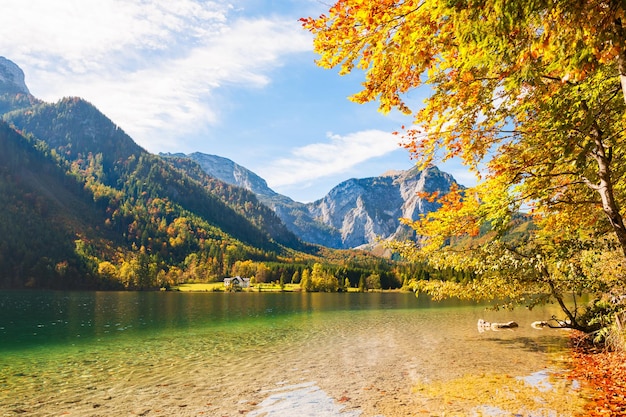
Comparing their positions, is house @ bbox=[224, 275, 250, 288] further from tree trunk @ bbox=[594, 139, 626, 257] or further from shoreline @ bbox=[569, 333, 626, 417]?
tree trunk @ bbox=[594, 139, 626, 257]

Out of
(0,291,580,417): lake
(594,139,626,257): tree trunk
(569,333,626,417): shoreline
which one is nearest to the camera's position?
(594,139,626,257): tree trunk

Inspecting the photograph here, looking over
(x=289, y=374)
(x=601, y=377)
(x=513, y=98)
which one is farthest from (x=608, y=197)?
(x=289, y=374)

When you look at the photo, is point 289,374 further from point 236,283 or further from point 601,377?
point 236,283

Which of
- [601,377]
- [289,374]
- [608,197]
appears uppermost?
[608,197]

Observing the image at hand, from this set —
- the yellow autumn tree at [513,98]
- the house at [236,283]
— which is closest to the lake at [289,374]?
the yellow autumn tree at [513,98]

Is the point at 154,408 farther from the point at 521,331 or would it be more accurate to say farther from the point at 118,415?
the point at 521,331

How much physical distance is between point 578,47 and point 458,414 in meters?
11.6

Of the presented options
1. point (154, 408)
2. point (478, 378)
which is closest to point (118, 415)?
point (154, 408)

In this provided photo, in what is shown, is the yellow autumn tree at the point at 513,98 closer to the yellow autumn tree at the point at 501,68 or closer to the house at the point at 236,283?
the yellow autumn tree at the point at 501,68

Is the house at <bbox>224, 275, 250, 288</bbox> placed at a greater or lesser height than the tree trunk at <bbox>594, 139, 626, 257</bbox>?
lesser

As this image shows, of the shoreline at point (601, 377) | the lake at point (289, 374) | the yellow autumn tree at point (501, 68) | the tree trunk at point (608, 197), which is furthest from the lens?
the lake at point (289, 374)

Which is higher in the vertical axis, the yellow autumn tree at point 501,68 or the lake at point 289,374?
the yellow autumn tree at point 501,68

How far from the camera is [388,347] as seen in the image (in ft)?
98.8

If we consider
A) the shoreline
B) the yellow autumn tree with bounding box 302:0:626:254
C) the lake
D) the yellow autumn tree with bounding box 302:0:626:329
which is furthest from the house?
the yellow autumn tree with bounding box 302:0:626:254
